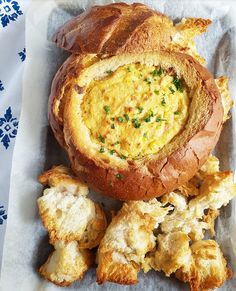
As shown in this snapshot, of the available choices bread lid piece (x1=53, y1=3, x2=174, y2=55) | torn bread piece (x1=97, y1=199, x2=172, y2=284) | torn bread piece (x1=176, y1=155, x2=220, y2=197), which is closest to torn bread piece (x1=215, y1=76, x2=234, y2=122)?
torn bread piece (x1=176, y1=155, x2=220, y2=197)

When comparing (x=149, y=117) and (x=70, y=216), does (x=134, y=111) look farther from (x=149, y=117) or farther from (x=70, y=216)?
(x=70, y=216)

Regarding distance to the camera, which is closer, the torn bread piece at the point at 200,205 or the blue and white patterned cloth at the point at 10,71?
the torn bread piece at the point at 200,205

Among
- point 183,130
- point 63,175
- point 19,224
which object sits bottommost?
point 19,224

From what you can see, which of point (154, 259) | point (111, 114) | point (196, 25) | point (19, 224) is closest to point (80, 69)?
point (111, 114)

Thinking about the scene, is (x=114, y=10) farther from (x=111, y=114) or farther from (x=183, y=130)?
(x=183, y=130)

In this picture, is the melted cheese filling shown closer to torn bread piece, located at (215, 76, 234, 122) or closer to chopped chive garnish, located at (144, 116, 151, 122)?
chopped chive garnish, located at (144, 116, 151, 122)

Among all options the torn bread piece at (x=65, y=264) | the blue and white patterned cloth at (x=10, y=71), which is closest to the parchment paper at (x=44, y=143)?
the torn bread piece at (x=65, y=264)

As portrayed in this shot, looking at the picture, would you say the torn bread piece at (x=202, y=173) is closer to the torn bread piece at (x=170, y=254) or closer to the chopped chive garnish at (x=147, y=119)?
the torn bread piece at (x=170, y=254)
